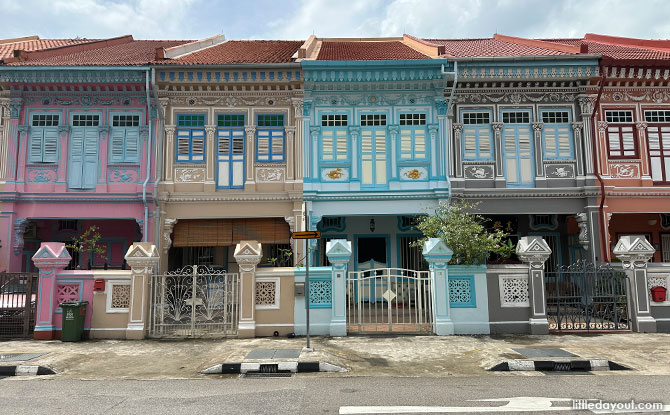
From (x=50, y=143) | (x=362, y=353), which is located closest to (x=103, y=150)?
(x=50, y=143)

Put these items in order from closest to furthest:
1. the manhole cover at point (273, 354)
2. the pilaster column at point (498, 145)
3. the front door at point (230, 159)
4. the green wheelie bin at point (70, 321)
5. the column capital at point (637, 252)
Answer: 1. the manhole cover at point (273, 354)
2. the green wheelie bin at point (70, 321)
3. the column capital at point (637, 252)
4. the pilaster column at point (498, 145)
5. the front door at point (230, 159)

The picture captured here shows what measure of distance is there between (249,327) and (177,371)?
258cm

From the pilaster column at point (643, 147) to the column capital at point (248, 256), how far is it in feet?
39.1

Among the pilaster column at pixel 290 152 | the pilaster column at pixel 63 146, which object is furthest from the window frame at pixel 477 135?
the pilaster column at pixel 63 146

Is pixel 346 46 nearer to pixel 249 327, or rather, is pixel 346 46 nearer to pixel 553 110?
pixel 553 110

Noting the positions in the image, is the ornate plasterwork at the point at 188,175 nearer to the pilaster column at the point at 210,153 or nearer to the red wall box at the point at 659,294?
the pilaster column at the point at 210,153

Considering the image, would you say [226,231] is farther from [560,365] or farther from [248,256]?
[560,365]

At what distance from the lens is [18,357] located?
324 inches

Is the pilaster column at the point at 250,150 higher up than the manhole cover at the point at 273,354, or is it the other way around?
the pilaster column at the point at 250,150

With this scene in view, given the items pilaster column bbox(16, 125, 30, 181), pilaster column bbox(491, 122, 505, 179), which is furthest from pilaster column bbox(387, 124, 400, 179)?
pilaster column bbox(16, 125, 30, 181)

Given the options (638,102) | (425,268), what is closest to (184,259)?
(425,268)

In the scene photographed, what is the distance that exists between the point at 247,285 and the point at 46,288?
14.3ft

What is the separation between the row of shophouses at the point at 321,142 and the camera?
13906 mm

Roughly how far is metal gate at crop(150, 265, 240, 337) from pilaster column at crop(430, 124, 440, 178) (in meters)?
6.98
